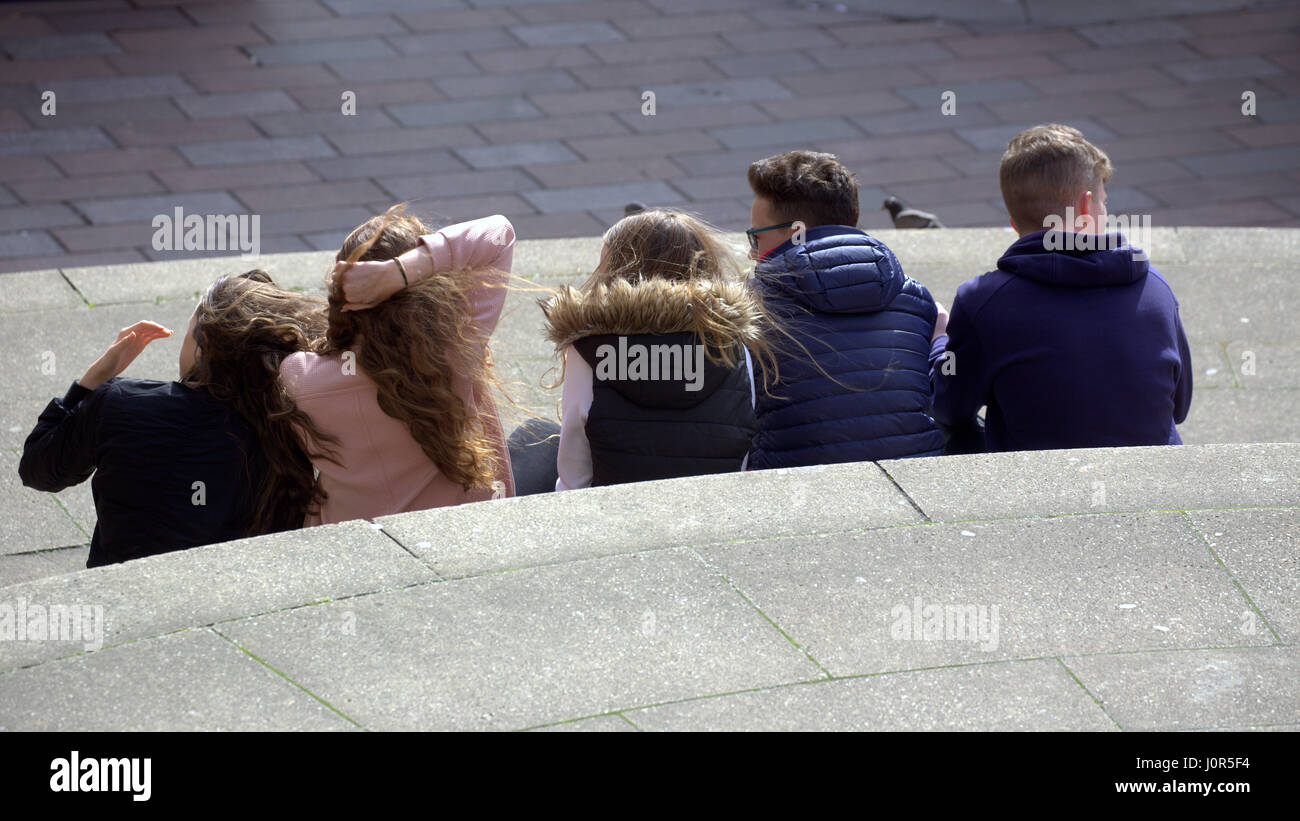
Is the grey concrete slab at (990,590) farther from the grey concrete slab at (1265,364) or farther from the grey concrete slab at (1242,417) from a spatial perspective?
the grey concrete slab at (1265,364)

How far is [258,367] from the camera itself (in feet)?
11.1

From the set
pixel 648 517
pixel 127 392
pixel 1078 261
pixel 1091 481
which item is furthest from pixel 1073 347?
pixel 127 392

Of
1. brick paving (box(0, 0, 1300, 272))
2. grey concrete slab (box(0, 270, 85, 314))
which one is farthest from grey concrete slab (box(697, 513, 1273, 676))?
brick paving (box(0, 0, 1300, 272))

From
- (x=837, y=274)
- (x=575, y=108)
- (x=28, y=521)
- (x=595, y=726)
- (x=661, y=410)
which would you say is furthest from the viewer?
(x=575, y=108)

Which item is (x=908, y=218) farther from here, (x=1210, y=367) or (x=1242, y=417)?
(x=1242, y=417)

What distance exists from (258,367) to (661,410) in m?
0.94

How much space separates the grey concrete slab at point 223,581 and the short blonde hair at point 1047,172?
6.09ft

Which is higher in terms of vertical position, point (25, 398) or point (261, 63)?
point (261, 63)

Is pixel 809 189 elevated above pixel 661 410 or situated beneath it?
elevated above

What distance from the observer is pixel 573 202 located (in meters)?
7.44

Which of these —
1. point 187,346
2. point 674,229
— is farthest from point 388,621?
point 674,229

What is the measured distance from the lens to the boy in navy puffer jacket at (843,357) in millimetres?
3664
